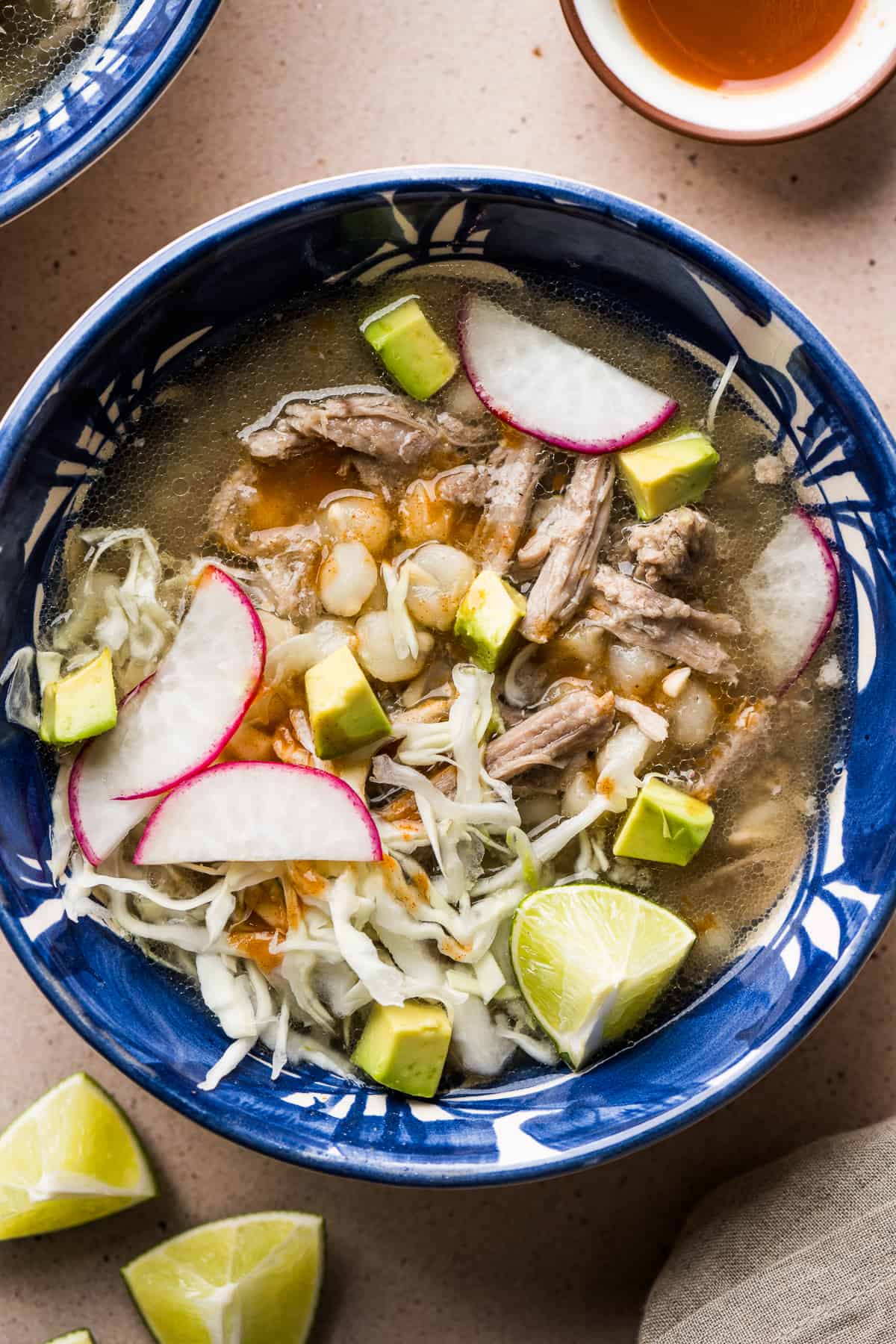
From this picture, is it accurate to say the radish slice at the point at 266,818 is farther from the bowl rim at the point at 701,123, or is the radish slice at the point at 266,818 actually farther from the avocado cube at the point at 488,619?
the bowl rim at the point at 701,123

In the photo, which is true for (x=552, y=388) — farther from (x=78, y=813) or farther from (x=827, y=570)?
(x=78, y=813)

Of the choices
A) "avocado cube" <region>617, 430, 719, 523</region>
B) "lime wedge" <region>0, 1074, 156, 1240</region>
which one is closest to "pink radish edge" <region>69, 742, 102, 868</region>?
"lime wedge" <region>0, 1074, 156, 1240</region>

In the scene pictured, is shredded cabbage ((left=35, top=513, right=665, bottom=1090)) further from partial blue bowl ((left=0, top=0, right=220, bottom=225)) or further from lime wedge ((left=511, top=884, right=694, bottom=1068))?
partial blue bowl ((left=0, top=0, right=220, bottom=225))

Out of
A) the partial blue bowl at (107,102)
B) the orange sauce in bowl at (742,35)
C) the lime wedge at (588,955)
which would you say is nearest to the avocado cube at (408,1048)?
the lime wedge at (588,955)

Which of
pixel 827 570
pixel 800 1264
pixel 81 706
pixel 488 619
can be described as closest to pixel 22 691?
pixel 81 706

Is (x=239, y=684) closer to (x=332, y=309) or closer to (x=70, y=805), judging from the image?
(x=70, y=805)

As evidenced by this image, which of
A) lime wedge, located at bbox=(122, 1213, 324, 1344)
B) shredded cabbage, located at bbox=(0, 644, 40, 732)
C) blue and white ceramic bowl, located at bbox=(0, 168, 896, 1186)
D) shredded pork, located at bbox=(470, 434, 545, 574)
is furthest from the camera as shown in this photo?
lime wedge, located at bbox=(122, 1213, 324, 1344)
